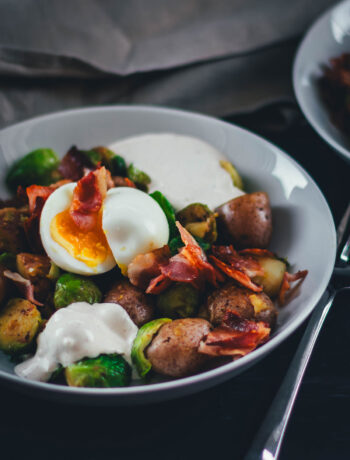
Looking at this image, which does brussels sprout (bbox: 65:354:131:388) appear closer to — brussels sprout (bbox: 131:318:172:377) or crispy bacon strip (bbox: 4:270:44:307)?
brussels sprout (bbox: 131:318:172:377)

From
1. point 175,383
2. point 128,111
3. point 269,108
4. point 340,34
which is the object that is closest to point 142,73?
point 128,111

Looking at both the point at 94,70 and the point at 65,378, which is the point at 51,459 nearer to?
the point at 65,378

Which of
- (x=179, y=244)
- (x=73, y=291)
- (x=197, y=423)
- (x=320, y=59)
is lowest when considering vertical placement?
(x=197, y=423)

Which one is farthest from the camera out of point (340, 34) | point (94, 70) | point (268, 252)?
point (340, 34)

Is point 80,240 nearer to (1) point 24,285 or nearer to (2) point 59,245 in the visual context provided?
(2) point 59,245

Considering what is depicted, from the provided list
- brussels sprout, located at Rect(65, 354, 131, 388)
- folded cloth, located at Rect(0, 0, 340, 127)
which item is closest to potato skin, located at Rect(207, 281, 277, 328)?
brussels sprout, located at Rect(65, 354, 131, 388)

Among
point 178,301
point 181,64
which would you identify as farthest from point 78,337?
point 181,64

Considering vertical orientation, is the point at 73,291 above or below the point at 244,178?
below
